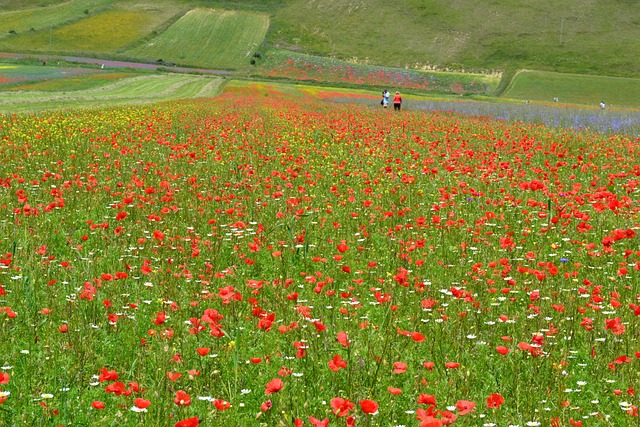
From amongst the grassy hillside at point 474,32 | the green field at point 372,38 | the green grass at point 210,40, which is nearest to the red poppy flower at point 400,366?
the green field at point 372,38

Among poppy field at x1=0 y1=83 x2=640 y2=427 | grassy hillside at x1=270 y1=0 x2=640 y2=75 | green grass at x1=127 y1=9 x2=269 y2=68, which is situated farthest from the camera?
grassy hillside at x1=270 y1=0 x2=640 y2=75

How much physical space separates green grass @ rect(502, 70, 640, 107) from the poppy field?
69.3 metres

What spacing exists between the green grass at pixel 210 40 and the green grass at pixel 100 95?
117ft

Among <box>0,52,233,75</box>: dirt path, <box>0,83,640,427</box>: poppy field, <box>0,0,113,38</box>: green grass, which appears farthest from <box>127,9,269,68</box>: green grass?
<box>0,83,640,427</box>: poppy field

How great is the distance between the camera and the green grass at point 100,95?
103ft

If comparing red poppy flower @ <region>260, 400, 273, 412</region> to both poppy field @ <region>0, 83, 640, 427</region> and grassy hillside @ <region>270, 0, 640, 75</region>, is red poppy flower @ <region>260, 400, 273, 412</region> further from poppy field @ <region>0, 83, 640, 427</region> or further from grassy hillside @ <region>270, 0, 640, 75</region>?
grassy hillside @ <region>270, 0, 640, 75</region>

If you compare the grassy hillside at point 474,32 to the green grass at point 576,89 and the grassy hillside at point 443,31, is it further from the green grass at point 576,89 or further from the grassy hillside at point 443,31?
the green grass at point 576,89

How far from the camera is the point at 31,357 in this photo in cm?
518

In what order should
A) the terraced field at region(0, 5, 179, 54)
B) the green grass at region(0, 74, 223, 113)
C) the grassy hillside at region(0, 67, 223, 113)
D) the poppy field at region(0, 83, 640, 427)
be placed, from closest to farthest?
the poppy field at region(0, 83, 640, 427) → the green grass at region(0, 74, 223, 113) → the grassy hillside at region(0, 67, 223, 113) → the terraced field at region(0, 5, 179, 54)

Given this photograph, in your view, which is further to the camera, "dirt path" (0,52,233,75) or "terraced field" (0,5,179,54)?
"terraced field" (0,5,179,54)

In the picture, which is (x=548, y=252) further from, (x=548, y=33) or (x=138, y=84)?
(x=548, y=33)

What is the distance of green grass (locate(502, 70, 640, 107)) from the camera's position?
7669 cm

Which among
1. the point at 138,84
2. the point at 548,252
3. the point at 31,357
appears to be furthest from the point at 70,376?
the point at 138,84

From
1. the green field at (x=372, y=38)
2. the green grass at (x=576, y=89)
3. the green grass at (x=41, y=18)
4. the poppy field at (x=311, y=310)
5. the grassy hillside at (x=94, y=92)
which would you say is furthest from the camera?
the green grass at (x=41, y=18)
